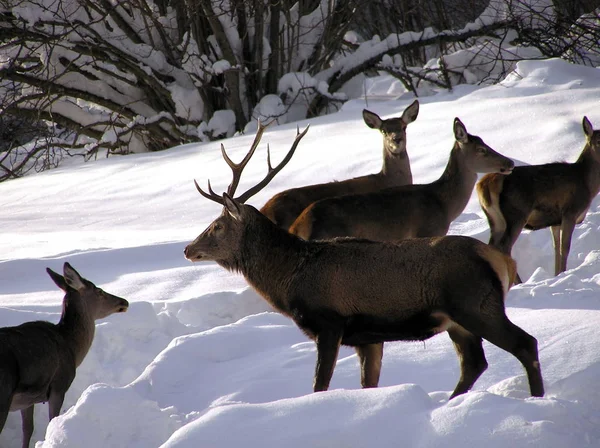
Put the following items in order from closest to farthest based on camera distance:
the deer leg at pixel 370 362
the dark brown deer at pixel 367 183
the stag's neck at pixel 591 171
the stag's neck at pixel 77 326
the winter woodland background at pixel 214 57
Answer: the deer leg at pixel 370 362 < the stag's neck at pixel 77 326 < the dark brown deer at pixel 367 183 < the stag's neck at pixel 591 171 < the winter woodland background at pixel 214 57

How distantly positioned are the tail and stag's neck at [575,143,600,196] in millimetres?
848

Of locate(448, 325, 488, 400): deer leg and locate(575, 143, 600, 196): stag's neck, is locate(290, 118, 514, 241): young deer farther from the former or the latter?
locate(448, 325, 488, 400): deer leg

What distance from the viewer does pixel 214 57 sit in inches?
715

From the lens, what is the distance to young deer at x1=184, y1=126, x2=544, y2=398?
513cm

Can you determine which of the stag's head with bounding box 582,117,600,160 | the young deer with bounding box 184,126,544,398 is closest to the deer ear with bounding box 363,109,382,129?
the stag's head with bounding box 582,117,600,160

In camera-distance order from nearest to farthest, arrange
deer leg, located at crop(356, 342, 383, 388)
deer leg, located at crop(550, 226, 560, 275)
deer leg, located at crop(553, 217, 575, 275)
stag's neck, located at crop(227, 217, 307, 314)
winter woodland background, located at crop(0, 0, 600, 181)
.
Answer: deer leg, located at crop(356, 342, 383, 388), stag's neck, located at crop(227, 217, 307, 314), deer leg, located at crop(553, 217, 575, 275), deer leg, located at crop(550, 226, 560, 275), winter woodland background, located at crop(0, 0, 600, 181)

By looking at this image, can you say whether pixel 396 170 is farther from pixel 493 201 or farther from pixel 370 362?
pixel 370 362

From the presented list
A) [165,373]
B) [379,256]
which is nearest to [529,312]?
[379,256]

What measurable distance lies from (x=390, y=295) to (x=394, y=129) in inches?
204

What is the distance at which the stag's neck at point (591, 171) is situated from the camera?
9211 millimetres

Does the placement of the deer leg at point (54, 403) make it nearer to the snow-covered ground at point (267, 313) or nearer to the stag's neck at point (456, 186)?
the snow-covered ground at point (267, 313)

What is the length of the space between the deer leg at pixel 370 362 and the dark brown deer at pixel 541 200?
341 cm

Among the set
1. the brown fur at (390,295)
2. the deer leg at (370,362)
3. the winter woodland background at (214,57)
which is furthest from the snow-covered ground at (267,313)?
the winter woodland background at (214,57)

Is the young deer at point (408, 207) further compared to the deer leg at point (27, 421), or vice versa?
the young deer at point (408, 207)
